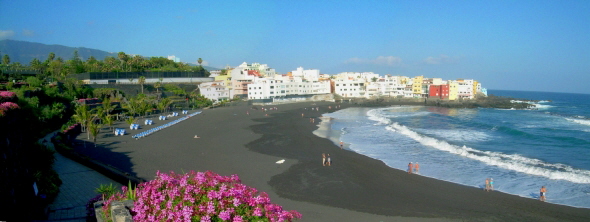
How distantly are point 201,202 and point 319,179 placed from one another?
36.3ft

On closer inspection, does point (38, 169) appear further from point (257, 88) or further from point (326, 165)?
point (257, 88)

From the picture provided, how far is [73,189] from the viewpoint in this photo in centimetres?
1141

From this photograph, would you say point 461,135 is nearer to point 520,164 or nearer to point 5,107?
point 520,164

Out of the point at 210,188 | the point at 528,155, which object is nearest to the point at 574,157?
the point at 528,155

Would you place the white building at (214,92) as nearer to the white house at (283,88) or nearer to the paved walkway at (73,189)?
the white house at (283,88)

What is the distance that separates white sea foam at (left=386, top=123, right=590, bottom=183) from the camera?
16.1 m

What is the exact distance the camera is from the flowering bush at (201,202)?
15.3 ft

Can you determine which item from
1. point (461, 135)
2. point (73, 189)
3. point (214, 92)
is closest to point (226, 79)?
point (214, 92)

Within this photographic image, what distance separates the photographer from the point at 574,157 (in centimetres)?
2033

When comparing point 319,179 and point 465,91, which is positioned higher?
point 465,91

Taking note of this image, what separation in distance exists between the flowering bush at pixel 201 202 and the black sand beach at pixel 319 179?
20.1 ft

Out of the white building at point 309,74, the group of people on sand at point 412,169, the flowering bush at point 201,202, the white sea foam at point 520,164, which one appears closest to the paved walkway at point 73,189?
the flowering bush at point 201,202

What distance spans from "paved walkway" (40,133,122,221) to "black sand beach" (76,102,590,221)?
1.97m

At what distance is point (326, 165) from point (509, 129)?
2283 cm
